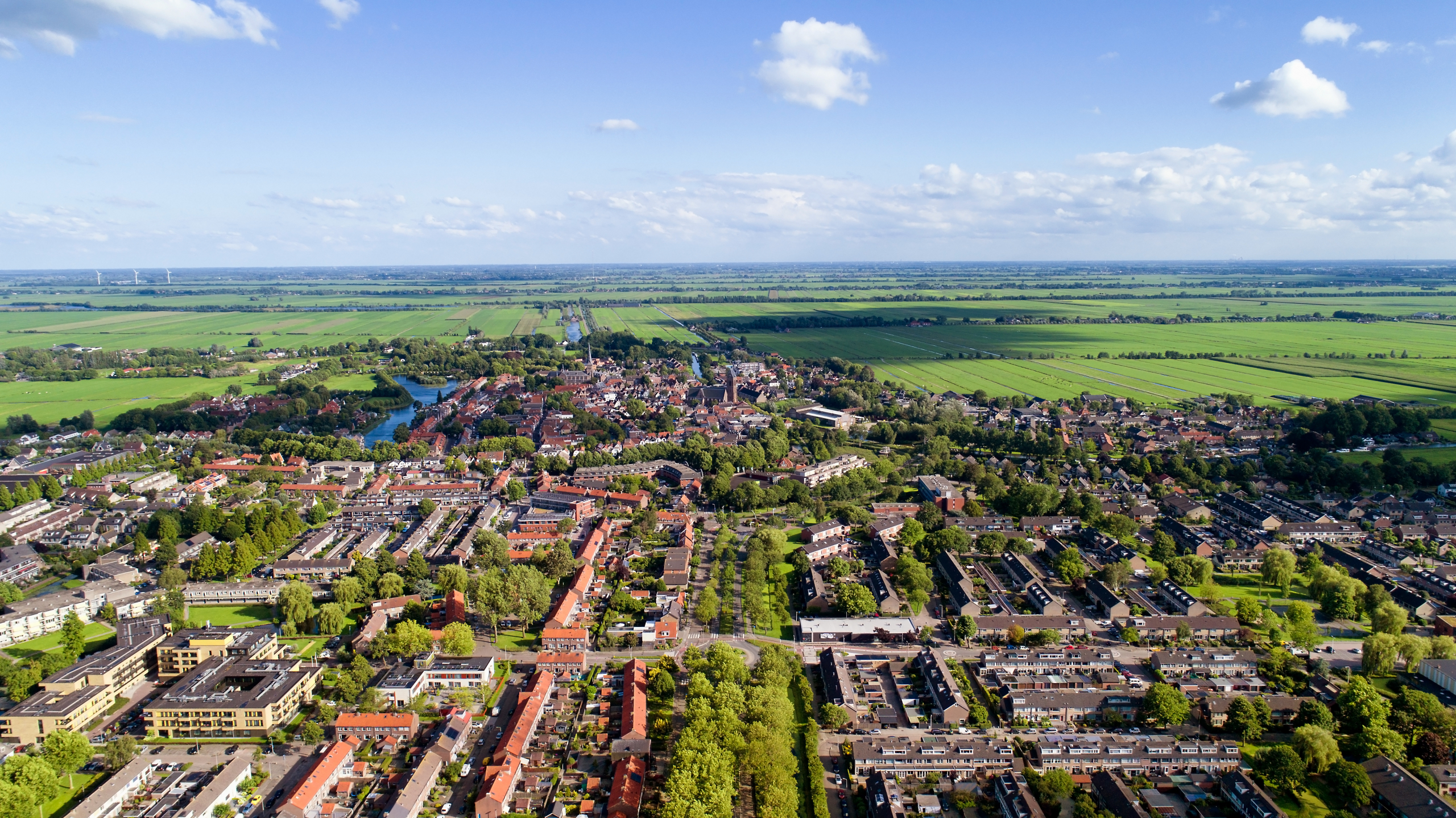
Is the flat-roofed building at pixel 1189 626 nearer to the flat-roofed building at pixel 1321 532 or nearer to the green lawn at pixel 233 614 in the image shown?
the flat-roofed building at pixel 1321 532

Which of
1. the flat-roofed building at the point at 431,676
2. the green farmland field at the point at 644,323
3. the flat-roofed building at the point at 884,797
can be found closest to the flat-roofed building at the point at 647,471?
the flat-roofed building at the point at 431,676

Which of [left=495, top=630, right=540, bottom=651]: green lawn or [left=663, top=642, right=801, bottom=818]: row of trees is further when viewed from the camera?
[left=495, top=630, right=540, bottom=651]: green lawn

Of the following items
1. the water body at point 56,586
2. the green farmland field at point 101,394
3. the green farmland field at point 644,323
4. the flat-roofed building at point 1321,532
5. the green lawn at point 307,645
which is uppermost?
the green farmland field at point 644,323

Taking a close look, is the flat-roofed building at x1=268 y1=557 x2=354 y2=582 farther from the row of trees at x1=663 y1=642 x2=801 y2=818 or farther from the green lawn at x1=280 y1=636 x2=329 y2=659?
the row of trees at x1=663 y1=642 x2=801 y2=818

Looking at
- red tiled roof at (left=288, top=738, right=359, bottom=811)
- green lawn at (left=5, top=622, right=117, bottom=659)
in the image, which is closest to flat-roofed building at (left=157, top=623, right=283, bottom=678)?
green lawn at (left=5, top=622, right=117, bottom=659)

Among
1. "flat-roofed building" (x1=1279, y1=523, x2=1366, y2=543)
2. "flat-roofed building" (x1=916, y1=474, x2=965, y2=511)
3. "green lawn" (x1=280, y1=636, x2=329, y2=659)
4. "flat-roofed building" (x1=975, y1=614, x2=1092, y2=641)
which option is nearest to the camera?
"green lawn" (x1=280, y1=636, x2=329, y2=659)

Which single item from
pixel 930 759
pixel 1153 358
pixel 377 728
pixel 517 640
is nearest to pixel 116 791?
pixel 377 728

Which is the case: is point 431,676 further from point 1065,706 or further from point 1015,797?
point 1065,706
